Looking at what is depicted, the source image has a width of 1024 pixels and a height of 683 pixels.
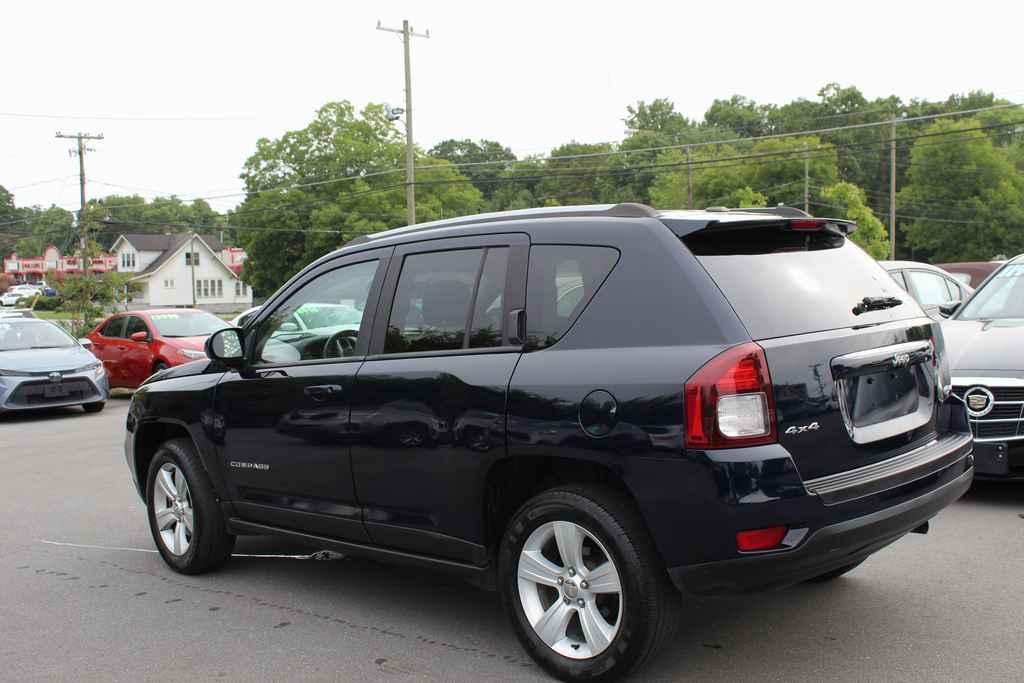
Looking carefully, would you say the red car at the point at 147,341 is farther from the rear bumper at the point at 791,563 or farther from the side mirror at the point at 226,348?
the rear bumper at the point at 791,563

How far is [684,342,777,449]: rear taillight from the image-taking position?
350 centimetres

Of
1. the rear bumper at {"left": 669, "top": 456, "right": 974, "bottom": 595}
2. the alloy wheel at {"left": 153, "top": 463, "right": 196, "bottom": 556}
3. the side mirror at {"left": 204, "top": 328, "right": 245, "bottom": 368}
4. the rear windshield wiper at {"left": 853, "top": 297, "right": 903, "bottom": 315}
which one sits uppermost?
the rear windshield wiper at {"left": 853, "top": 297, "right": 903, "bottom": 315}

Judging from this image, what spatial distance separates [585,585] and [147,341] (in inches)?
578

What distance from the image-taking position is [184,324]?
17578 mm

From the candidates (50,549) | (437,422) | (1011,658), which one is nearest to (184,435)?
(50,549)

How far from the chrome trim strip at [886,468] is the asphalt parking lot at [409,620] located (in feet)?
2.63

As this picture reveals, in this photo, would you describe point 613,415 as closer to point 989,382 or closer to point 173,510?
point 173,510

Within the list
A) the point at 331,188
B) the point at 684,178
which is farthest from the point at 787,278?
the point at 684,178

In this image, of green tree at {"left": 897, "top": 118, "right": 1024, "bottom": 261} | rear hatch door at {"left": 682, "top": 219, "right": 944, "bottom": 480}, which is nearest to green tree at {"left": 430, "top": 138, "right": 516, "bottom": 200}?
green tree at {"left": 897, "top": 118, "right": 1024, "bottom": 261}

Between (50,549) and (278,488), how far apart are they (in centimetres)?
242

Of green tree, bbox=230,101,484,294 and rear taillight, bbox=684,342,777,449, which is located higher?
green tree, bbox=230,101,484,294

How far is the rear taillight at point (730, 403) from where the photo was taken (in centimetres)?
350

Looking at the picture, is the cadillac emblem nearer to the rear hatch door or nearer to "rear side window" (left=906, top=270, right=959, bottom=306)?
the rear hatch door

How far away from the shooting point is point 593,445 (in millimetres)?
3727
